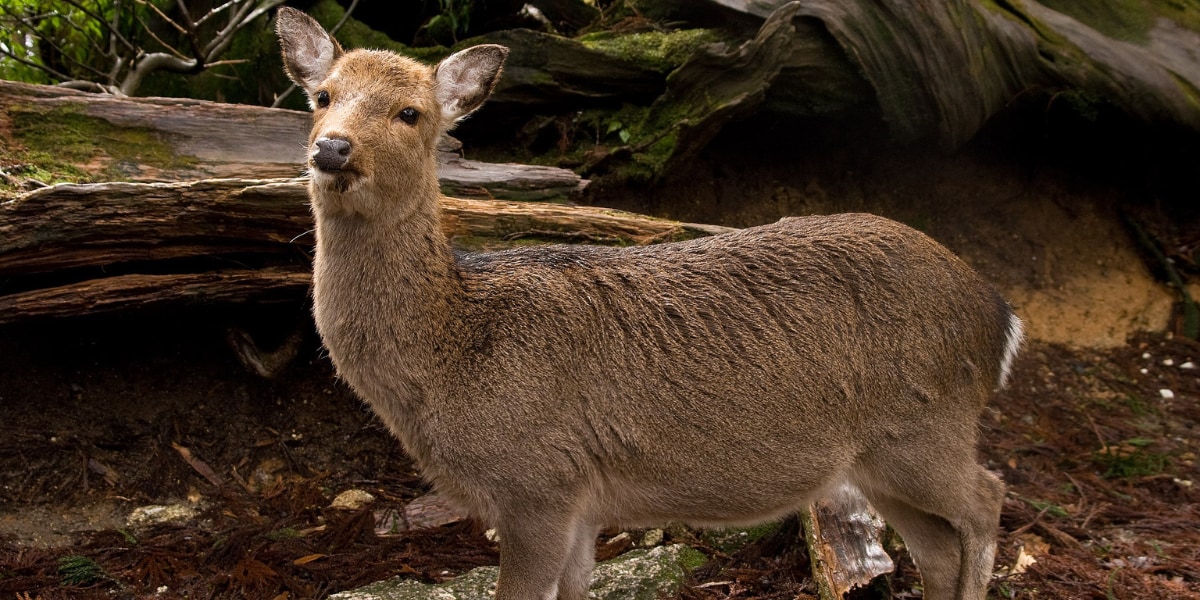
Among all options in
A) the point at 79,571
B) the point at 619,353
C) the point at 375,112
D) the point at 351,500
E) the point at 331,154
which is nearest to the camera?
the point at 331,154

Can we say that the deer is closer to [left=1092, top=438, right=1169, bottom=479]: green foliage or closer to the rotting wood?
the rotting wood

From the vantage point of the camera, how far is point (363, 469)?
23.8 feet

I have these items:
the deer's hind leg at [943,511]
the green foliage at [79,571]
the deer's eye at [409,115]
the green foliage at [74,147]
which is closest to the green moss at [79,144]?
the green foliage at [74,147]

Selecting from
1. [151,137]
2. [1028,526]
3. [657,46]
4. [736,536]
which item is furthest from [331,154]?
[657,46]

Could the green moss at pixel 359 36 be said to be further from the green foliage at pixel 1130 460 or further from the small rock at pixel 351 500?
the green foliage at pixel 1130 460

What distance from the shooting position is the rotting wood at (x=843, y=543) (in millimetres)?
5598

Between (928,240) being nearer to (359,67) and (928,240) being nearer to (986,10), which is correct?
(359,67)

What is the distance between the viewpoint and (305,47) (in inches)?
204

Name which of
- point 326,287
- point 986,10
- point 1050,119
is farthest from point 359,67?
point 1050,119

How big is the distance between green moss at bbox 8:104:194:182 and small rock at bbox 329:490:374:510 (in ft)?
8.24

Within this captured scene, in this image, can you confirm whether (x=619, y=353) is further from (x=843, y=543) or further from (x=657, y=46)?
(x=657, y=46)

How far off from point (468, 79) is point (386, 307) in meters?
1.26

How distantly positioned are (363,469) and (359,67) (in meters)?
3.49

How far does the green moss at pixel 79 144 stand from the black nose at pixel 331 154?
9.50 ft
